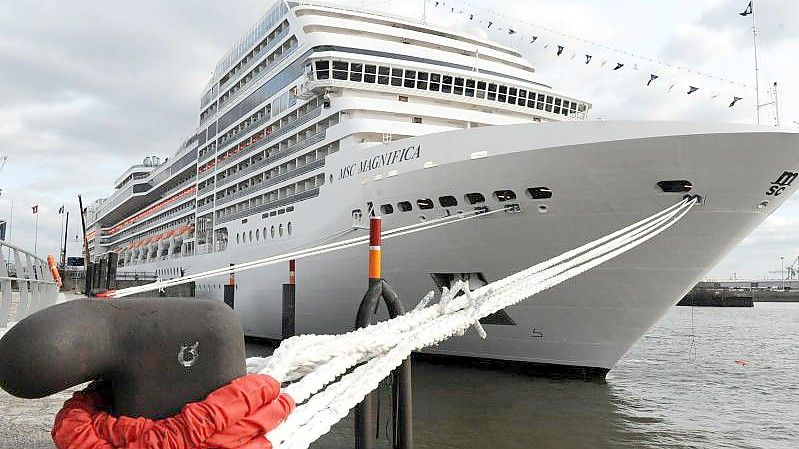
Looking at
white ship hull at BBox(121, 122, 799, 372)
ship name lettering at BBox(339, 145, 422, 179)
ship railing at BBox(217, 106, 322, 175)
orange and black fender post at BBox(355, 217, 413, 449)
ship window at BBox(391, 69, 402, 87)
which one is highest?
ship window at BBox(391, 69, 402, 87)

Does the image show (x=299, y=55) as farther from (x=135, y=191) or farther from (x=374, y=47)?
(x=135, y=191)

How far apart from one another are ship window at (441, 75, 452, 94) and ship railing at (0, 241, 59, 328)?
1208 centimetres

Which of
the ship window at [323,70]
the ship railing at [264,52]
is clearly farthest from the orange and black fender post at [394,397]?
the ship railing at [264,52]

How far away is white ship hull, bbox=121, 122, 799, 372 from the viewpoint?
431 inches

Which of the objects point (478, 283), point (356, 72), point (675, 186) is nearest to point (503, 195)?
point (478, 283)

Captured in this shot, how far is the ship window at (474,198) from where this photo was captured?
42.1 ft

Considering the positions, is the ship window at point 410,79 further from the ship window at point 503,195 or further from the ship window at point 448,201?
the ship window at point 503,195

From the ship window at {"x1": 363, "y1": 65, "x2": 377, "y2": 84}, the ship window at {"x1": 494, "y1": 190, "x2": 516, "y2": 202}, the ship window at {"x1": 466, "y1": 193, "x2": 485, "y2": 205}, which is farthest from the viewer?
the ship window at {"x1": 363, "y1": 65, "x2": 377, "y2": 84}

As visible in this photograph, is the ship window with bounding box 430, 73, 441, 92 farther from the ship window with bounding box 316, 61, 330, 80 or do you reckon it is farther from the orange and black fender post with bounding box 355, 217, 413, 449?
the orange and black fender post with bounding box 355, 217, 413, 449

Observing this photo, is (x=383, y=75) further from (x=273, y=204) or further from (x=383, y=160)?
(x=273, y=204)

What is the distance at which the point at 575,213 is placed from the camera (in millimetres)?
11977

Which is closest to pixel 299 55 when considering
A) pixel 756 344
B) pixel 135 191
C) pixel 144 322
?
pixel 144 322

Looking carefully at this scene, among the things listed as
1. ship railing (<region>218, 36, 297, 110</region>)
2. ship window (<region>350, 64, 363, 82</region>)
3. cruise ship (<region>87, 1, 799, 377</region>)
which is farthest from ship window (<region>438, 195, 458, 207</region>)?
ship railing (<region>218, 36, 297, 110</region>)

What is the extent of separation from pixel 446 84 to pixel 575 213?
8964 mm
